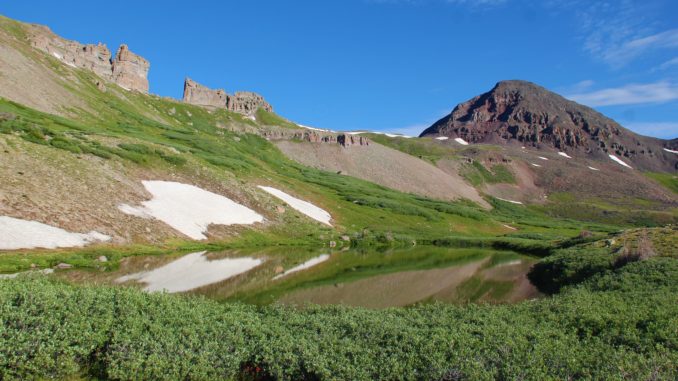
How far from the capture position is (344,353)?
12.5 meters

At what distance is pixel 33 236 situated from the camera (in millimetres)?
30906

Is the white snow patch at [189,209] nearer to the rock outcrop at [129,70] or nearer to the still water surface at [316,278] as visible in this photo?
the still water surface at [316,278]

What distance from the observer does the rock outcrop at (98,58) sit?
5128 inches

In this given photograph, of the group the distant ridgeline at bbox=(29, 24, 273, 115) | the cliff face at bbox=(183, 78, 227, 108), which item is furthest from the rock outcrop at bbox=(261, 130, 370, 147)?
the distant ridgeline at bbox=(29, 24, 273, 115)

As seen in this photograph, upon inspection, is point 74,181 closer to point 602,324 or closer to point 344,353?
point 344,353

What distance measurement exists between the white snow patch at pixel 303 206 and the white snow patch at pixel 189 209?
12.8 m

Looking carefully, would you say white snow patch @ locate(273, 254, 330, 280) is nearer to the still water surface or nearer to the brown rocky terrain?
the still water surface

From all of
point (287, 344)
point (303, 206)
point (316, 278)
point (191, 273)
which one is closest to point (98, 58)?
Answer: point (303, 206)

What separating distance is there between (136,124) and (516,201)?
139m

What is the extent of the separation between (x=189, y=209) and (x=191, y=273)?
21229 mm

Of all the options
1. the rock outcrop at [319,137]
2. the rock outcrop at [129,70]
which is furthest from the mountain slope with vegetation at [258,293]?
the rock outcrop at [319,137]

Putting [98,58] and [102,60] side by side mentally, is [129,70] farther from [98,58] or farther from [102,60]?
[98,58]

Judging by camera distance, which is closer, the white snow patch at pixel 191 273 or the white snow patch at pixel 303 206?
the white snow patch at pixel 191 273

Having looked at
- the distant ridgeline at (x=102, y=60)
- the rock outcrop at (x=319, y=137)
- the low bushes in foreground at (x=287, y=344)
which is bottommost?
the low bushes in foreground at (x=287, y=344)
